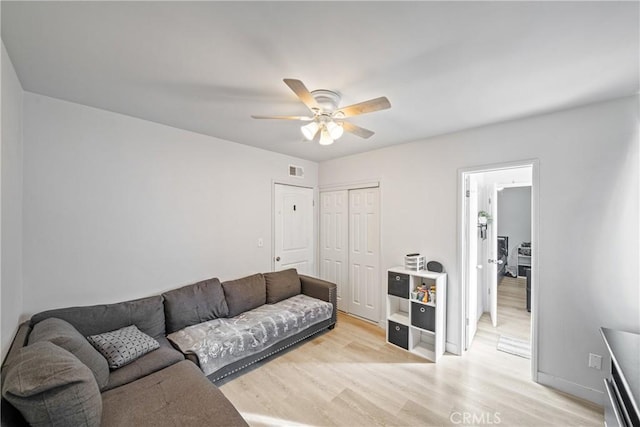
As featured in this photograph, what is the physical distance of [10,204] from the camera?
1.63 m

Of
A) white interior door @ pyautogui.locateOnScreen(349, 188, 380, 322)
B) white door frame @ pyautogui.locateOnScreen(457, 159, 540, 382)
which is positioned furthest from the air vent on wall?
white door frame @ pyautogui.locateOnScreen(457, 159, 540, 382)

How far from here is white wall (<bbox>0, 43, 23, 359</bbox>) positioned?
1495mm

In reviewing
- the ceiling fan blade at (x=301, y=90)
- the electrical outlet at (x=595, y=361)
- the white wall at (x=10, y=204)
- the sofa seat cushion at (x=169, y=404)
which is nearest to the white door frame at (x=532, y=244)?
the electrical outlet at (x=595, y=361)

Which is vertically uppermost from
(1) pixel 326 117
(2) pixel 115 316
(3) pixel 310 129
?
(1) pixel 326 117

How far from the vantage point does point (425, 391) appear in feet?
7.35

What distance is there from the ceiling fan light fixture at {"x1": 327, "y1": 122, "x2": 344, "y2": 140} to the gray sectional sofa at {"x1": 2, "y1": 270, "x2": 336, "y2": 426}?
197 cm

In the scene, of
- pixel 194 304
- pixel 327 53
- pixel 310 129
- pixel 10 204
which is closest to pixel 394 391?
pixel 194 304

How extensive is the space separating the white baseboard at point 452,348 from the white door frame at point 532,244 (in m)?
0.04

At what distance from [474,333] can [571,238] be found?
5.85 feet

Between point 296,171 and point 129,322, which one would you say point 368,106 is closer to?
point 296,171

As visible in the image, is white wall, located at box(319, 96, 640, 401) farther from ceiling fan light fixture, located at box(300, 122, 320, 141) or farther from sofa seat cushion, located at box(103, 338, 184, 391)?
sofa seat cushion, located at box(103, 338, 184, 391)

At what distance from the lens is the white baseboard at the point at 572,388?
207 cm

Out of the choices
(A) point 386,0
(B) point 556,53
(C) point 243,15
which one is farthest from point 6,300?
(B) point 556,53

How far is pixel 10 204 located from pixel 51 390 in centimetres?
131
